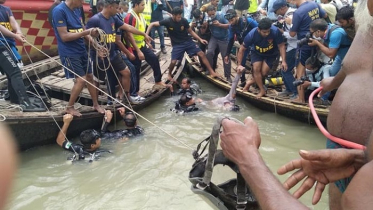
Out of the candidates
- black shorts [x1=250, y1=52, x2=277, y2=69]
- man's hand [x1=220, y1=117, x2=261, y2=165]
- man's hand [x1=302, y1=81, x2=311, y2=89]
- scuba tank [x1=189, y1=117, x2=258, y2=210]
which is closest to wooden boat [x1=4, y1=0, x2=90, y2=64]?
black shorts [x1=250, y1=52, x2=277, y2=69]

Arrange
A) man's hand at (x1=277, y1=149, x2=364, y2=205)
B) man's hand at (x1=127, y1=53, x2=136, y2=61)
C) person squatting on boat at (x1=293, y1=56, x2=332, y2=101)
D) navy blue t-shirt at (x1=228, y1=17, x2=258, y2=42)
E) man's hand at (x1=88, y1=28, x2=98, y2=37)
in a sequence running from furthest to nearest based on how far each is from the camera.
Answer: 1. navy blue t-shirt at (x1=228, y1=17, x2=258, y2=42)
2. man's hand at (x1=127, y1=53, x2=136, y2=61)
3. person squatting on boat at (x1=293, y1=56, x2=332, y2=101)
4. man's hand at (x1=88, y1=28, x2=98, y2=37)
5. man's hand at (x1=277, y1=149, x2=364, y2=205)

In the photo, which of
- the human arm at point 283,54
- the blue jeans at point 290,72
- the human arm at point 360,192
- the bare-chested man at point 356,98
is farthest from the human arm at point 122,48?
the human arm at point 360,192

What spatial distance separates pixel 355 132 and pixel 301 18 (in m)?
4.96

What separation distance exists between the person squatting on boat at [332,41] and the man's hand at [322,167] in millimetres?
4243

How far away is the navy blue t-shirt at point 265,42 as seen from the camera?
21.9 feet

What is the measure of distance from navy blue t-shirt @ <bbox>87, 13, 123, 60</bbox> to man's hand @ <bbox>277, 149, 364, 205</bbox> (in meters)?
4.38

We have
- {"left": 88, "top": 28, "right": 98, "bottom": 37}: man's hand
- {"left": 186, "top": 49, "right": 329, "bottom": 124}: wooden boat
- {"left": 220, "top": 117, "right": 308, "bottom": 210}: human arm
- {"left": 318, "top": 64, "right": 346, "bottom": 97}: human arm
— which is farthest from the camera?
{"left": 186, "top": 49, "right": 329, "bottom": 124}: wooden boat

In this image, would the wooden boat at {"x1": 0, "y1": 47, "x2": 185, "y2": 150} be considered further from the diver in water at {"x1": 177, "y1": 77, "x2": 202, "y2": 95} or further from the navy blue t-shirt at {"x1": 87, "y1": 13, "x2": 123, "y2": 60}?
the navy blue t-shirt at {"x1": 87, "y1": 13, "x2": 123, "y2": 60}

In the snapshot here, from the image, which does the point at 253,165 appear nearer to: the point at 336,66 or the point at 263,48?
the point at 336,66

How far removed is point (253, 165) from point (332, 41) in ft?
15.1

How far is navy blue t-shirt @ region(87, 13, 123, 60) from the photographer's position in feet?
18.1

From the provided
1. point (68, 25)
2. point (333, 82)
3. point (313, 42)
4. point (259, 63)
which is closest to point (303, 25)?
point (313, 42)

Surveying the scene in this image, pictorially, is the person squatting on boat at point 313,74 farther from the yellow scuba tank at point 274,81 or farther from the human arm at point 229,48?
the human arm at point 229,48

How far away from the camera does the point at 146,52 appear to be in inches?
285
